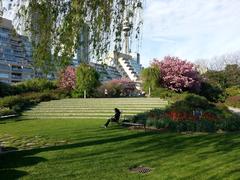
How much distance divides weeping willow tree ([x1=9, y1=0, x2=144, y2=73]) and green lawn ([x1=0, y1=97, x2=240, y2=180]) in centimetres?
228

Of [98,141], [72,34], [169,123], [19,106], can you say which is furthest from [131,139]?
[19,106]

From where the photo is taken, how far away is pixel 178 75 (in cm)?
3925

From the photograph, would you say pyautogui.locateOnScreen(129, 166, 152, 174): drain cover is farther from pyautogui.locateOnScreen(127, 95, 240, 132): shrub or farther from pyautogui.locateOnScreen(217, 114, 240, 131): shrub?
pyautogui.locateOnScreen(217, 114, 240, 131): shrub

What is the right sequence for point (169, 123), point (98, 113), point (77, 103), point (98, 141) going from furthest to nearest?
point (77, 103)
point (98, 113)
point (169, 123)
point (98, 141)

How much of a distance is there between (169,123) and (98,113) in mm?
10082

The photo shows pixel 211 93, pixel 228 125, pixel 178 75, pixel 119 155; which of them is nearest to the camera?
pixel 119 155

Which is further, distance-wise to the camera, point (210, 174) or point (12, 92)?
A: point (12, 92)

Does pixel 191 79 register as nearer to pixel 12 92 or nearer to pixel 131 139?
pixel 12 92

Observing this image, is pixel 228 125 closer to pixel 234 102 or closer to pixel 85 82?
pixel 234 102

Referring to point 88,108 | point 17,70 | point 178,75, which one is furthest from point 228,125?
point 17,70

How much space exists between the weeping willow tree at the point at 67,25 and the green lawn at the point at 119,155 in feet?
7.49

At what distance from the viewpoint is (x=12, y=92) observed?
37375 millimetres

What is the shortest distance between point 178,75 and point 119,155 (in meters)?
30.3

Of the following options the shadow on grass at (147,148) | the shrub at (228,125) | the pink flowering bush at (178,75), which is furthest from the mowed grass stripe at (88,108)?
the shadow on grass at (147,148)
